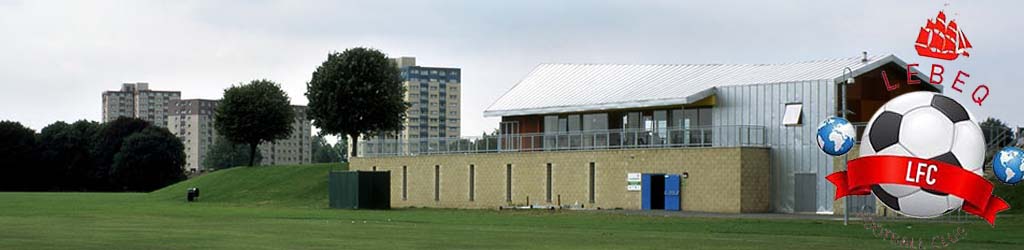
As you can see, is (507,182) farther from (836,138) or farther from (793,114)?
(836,138)

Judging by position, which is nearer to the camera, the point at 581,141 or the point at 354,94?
the point at 581,141

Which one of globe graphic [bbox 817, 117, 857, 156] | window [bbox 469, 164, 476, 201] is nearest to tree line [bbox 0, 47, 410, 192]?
window [bbox 469, 164, 476, 201]

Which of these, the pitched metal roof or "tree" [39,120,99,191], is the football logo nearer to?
the pitched metal roof

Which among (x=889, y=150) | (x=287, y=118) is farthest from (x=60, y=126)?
(x=889, y=150)

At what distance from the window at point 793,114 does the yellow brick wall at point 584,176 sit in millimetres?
1820

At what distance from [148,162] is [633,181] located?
9175 centimetres

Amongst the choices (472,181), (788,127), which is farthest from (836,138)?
(472,181)

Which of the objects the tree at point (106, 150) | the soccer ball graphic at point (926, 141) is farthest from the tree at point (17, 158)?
the soccer ball graphic at point (926, 141)

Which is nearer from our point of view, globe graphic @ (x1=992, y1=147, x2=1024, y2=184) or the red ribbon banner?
the red ribbon banner

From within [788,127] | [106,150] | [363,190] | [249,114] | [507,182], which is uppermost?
[249,114]

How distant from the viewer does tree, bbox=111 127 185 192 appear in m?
147

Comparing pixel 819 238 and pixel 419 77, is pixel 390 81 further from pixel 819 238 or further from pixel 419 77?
pixel 419 77

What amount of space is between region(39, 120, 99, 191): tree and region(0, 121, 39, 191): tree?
55.0 inches

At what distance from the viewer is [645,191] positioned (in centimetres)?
6675
